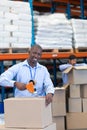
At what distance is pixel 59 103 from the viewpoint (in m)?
7.15

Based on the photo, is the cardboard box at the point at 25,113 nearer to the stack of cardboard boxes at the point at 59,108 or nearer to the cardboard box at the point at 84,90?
the stack of cardboard boxes at the point at 59,108

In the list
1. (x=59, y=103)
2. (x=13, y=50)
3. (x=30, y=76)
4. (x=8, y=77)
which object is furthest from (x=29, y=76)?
(x=13, y=50)

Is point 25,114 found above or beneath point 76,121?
above

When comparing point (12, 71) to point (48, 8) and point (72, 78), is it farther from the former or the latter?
point (48, 8)

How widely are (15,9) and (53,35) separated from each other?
120 cm

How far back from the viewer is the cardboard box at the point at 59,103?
278 inches

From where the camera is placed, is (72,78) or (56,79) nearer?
(72,78)

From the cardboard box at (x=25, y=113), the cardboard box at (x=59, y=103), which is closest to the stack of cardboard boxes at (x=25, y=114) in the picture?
the cardboard box at (x=25, y=113)

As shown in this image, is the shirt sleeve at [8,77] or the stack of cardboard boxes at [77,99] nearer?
the shirt sleeve at [8,77]

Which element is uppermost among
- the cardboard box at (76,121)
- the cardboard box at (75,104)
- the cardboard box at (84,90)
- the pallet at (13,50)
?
the pallet at (13,50)

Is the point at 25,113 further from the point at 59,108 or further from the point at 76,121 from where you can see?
the point at 76,121

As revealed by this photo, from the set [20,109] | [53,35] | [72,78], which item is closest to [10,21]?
[53,35]

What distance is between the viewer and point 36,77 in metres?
5.84

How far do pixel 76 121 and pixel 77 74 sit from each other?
88cm
